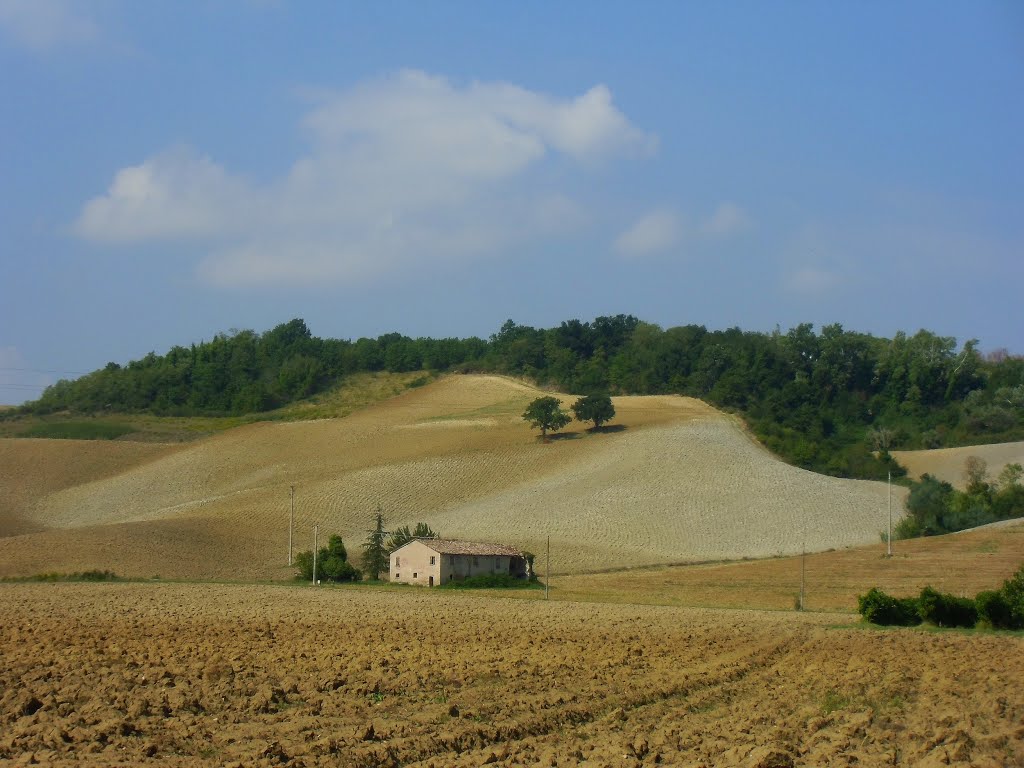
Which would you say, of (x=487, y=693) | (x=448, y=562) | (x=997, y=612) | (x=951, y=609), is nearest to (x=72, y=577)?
(x=448, y=562)

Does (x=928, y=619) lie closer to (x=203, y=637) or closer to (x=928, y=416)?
(x=203, y=637)

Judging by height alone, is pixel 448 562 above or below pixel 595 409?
below

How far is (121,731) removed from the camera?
14.5 metres

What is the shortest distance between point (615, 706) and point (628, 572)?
147ft

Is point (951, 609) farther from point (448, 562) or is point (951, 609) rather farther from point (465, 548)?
point (465, 548)

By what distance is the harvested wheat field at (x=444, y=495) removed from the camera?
6731 centimetres

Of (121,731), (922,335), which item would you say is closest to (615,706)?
(121,731)

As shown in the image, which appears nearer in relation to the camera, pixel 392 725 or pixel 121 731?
pixel 121 731

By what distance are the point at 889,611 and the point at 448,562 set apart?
85.9ft

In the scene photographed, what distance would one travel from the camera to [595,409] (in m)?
103

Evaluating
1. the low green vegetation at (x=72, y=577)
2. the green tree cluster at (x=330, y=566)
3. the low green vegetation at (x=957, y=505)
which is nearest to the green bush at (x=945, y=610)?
the green tree cluster at (x=330, y=566)

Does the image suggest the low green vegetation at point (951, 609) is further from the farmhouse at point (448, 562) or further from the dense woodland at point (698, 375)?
the dense woodland at point (698, 375)

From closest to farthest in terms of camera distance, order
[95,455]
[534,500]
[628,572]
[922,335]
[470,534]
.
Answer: [628,572]
[470,534]
[534,500]
[95,455]
[922,335]

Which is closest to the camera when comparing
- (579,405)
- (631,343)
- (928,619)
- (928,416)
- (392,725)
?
(392,725)
